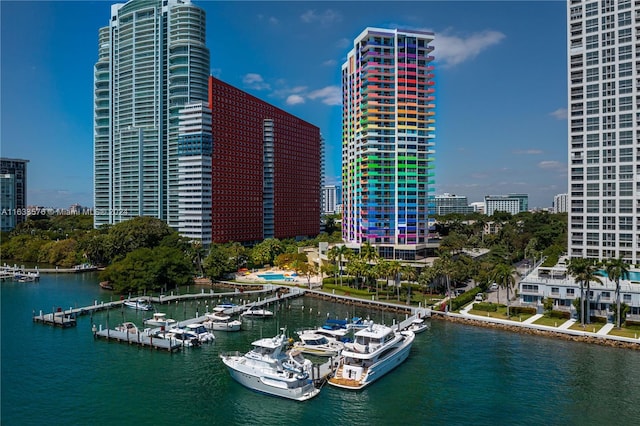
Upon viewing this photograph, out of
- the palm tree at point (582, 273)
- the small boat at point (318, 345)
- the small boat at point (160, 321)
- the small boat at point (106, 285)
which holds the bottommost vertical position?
the small boat at point (318, 345)

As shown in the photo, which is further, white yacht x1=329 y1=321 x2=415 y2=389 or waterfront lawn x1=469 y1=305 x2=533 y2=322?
waterfront lawn x1=469 y1=305 x2=533 y2=322

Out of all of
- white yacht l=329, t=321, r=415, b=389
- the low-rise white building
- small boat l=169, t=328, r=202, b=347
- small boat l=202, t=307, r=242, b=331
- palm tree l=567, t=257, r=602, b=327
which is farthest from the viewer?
small boat l=202, t=307, r=242, b=331

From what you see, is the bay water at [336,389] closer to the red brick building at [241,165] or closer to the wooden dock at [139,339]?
the wooden dock at [139,339]

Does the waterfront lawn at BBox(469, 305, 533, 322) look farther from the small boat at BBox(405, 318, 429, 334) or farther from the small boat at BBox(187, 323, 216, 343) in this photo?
the small boat at BBox(187, 323, 216, 343)

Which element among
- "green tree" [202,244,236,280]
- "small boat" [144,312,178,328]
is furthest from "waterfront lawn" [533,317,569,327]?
"green tree" [202,244,236,280]

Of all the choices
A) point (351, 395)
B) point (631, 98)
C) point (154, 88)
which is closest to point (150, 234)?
point (154, 88)

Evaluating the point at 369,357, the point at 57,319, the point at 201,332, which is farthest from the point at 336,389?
the point at 57,319

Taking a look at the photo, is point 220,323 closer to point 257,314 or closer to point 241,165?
point 257,314

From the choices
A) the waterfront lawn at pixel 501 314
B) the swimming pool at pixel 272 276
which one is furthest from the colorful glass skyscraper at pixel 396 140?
the waterfront lawn at pixel 501 314
